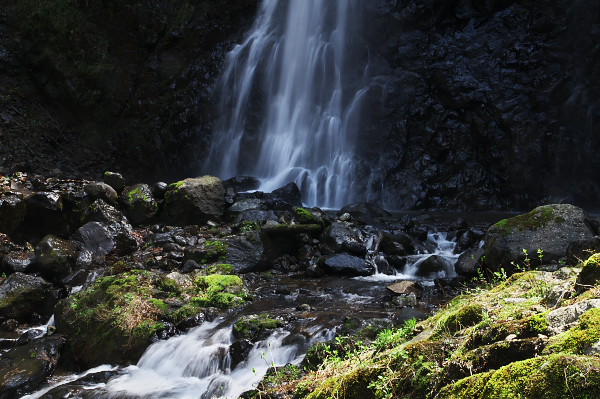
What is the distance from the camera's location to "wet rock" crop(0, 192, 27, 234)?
946 cm

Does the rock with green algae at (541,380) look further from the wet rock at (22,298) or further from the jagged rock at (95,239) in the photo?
the jagged rock at (95,239)

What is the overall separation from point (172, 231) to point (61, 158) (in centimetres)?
1047

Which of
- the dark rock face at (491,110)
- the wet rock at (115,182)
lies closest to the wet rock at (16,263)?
the wet rock at (115,182)

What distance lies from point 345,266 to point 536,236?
11.7ft

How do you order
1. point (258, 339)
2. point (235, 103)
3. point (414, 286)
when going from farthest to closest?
1. point (235, 103)
2. point (414, 286)
3. point (258, 339)

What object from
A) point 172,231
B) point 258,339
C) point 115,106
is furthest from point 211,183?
point 115,106

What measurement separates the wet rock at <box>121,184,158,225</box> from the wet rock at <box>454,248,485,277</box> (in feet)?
25.2

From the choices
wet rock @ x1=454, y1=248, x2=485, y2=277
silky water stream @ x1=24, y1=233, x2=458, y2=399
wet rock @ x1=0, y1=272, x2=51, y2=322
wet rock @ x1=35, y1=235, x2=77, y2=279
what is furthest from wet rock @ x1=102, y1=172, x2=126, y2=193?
wet rock @ x1=454, y1=248, x2=485, y2=277

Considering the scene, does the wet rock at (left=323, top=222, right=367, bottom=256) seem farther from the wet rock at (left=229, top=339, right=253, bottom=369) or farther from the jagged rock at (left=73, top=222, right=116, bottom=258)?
the wet rock at (left=229, top=339, right=253, bottom=369)

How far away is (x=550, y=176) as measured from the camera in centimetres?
1731

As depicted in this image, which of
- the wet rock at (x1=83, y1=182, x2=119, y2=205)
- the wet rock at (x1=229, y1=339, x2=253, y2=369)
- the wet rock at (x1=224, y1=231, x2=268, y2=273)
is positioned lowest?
the wet rock at (x1=229, y1=339, x2=253, y2=369)

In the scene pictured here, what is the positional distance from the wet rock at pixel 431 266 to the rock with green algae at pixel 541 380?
7.04 metres

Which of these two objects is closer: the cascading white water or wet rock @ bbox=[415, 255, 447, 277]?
wet rock @ bbox=[415, 255, 447, 277]

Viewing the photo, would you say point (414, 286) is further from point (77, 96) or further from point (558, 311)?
point (77, 96)
